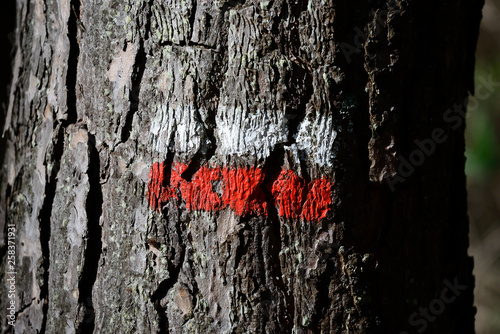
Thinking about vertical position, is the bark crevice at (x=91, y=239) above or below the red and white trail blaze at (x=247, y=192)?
below

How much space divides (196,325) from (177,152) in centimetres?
27

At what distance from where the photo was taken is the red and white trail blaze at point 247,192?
81cm

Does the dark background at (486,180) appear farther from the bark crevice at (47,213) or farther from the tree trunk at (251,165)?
the bark crevice at (47,213)

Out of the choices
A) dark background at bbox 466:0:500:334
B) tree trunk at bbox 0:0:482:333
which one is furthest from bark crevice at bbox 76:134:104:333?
dark background at bbox 466:0:500:334

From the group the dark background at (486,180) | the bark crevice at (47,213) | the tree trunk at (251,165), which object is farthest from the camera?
the dark background at (486,180)

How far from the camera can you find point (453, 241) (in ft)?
3.30

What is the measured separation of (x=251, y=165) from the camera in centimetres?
81

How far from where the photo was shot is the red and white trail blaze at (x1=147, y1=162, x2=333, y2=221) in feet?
2.66

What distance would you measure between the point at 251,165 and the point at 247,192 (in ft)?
0.14

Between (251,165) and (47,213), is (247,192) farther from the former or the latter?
(47,213)

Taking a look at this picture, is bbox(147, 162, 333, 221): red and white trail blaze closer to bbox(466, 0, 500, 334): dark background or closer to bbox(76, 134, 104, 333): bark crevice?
bbox(76, 134, 104, 333): bark crevice

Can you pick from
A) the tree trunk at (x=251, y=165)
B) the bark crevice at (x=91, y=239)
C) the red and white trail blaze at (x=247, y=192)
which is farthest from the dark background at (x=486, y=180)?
the bark crevice at (x=91, y=239)

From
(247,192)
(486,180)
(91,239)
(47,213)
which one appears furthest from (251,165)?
(486,180)

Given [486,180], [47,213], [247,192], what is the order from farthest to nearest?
1. [486,180]
2. [47,213]
3. [247,192]
